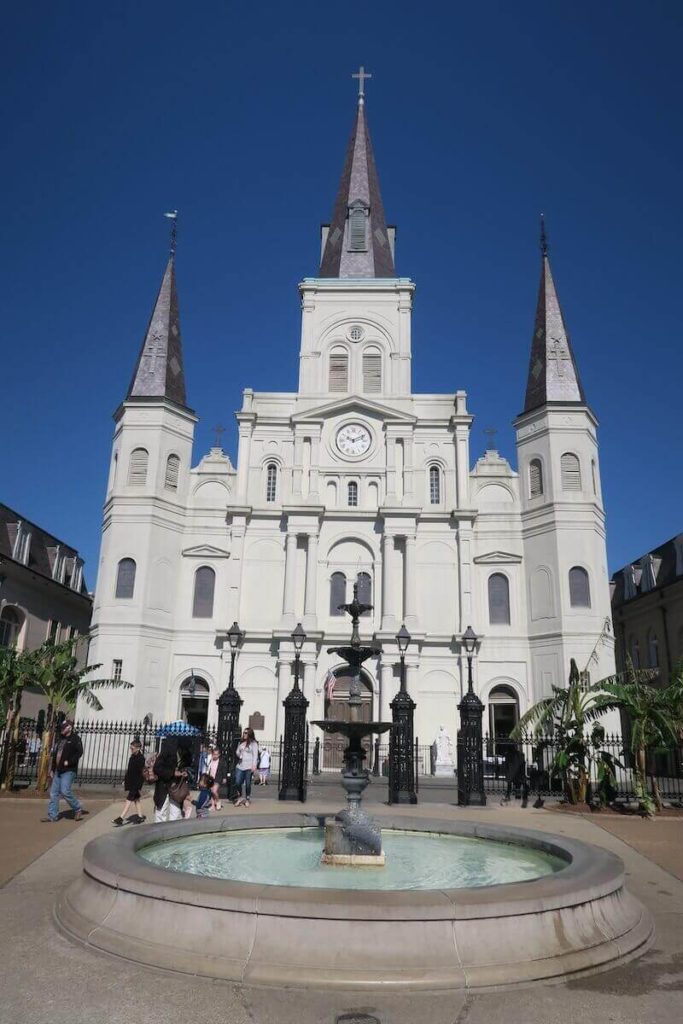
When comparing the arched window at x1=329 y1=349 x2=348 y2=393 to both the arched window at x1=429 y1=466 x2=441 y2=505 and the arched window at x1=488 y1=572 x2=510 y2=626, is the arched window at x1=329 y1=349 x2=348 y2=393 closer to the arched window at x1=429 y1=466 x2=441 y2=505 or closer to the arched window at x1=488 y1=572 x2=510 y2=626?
the arched window at x1=429 y1=466 x2=441 y2=505

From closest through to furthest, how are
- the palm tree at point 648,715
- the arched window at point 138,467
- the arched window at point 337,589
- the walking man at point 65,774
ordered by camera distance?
1. the walking man at point 65,774
2. the palm tree at point 648,715
3. the arched window at point 138,467
4. the arched window at point 337,589

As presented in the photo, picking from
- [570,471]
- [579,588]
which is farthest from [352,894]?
[570,471]

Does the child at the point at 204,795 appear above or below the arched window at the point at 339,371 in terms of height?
below

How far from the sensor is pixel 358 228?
149 feet

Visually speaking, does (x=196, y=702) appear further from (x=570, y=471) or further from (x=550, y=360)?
(x=550, y=360)

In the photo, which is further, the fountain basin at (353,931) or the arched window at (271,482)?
the arched window at (271,482)

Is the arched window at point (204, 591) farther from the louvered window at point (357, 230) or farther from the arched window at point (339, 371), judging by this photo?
the louvered window at point (357, 230)

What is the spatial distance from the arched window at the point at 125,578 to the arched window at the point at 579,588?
19.9 meters

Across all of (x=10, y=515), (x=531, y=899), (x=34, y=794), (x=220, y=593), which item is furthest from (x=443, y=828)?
(x=10, y=515)

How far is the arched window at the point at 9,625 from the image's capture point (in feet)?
111

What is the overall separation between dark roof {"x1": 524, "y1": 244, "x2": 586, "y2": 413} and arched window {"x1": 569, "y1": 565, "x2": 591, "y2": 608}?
829 cm

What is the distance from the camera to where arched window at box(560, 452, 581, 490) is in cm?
3506

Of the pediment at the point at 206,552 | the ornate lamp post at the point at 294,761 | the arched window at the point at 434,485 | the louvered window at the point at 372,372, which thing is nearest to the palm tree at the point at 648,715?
the ornate lamp post at the point at 294,761

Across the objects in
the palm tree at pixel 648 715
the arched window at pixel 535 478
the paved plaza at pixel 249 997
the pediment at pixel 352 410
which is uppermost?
the pediment at pixel 352 410
